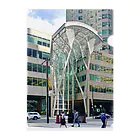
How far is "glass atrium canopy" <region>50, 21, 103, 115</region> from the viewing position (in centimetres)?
683

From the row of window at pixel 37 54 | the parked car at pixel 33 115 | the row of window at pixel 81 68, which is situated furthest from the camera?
the row of window at pixel 81 68

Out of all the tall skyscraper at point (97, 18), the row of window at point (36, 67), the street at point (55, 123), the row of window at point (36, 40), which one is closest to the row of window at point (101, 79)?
the tall skyscraper at point (97, 18)

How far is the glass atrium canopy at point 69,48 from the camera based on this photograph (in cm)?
683

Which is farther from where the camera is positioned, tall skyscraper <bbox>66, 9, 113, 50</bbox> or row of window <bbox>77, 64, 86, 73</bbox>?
row of window <bbox>77, 64, 86, 73</bbox>

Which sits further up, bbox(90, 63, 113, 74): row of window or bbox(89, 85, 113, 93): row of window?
bbox(90, 63, 113, 74): row of window

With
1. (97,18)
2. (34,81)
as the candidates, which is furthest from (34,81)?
(97,18)

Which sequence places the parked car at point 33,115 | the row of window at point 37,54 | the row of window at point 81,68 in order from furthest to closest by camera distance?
the row of window at point 81,68 < the row of window at point 37,54 < the parked car at point 33,115

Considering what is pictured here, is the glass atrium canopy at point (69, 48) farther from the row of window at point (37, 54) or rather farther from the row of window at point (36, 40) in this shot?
the row of window at point (36, 40)

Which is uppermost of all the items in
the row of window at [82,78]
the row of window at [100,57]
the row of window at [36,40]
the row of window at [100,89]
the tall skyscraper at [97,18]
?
the tall skyscraper at [97,18]

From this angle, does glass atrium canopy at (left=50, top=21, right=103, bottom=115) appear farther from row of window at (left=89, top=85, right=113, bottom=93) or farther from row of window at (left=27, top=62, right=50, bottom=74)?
row of window at (left=89, top=85, right=113, bottom=93)

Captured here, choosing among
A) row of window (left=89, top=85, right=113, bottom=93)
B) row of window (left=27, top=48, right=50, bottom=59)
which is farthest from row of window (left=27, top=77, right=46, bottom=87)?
row of window (left=89, top=85, right=113, bottom=93)

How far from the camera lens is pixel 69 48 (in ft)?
22.5
